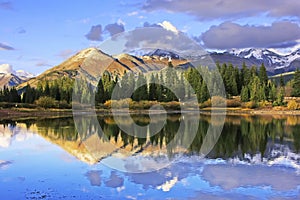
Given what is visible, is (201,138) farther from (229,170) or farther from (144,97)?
(144,97)

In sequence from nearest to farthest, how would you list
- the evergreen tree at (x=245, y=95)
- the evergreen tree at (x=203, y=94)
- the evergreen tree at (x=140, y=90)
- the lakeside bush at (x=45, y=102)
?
the lakeside bush at (x=45, y=102), the evergreen tree at (x=140, y=90), the evergreen tree at (x=245, y=95), the evergreen tree at (x=203, y=94)

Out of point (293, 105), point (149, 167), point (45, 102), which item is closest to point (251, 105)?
point (293, 105)

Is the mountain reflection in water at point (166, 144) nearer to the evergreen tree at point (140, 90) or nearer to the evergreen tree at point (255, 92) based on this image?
the evergreen tree at point (140, 90)

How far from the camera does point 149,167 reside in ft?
54.1

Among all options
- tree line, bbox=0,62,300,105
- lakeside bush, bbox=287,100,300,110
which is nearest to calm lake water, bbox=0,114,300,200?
lakeside bush, bbox=287,100,300,110

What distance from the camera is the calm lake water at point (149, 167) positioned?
40.5ft

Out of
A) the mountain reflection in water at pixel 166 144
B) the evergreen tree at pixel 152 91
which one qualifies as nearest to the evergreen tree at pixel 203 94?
the evergreen tree at pixel 152 91

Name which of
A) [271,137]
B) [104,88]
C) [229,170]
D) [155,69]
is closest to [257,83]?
[155,69]

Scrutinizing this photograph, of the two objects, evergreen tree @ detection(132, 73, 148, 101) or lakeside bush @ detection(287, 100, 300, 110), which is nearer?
lakeside bush @ detection(287, 100, 300, 110)

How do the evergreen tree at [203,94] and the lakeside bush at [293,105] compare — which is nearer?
the lakeside bush at [293,105]

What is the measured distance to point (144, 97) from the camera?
7669cm

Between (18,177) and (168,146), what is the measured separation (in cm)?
974

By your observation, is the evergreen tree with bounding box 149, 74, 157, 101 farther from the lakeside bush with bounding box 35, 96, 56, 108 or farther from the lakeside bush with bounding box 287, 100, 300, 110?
A: the lakeside bush with bounding box 287, 100, 300, 110

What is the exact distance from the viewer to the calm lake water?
40.5 ft
